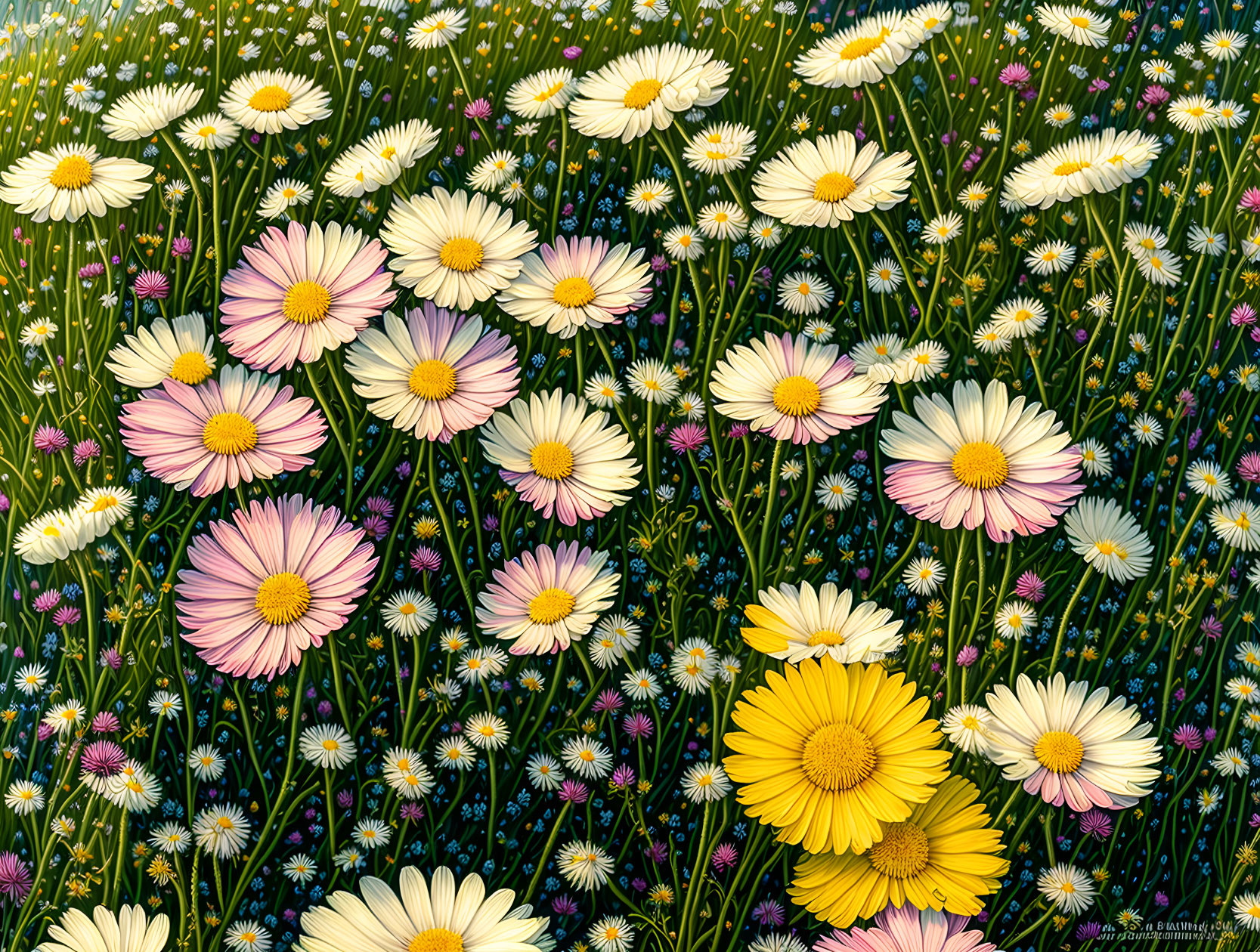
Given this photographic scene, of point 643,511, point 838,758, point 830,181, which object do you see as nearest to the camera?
point 838,758

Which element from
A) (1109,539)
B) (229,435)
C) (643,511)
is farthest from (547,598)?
(1109,539)

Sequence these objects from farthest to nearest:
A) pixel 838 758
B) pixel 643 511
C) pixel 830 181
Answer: pixel 830 181 < pixel 643 511 < pixel 838 758

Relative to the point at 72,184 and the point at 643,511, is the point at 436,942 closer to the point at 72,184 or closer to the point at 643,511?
the point at 643,511

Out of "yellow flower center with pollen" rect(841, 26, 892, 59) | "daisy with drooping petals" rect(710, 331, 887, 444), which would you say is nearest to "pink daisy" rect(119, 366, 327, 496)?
"daisy with drooping petals" rect(710, 331, 887, 444)

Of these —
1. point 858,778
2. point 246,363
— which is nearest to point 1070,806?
point 858,778

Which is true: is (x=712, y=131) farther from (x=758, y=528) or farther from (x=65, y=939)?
(x=65, y=939)
